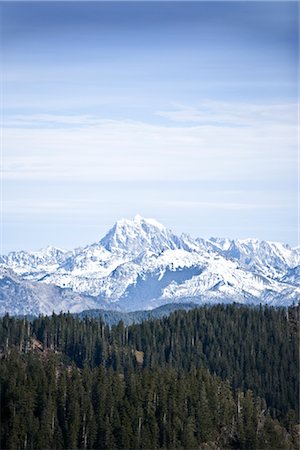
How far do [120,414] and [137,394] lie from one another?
13.6ft

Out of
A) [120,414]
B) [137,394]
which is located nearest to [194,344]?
[137,394]

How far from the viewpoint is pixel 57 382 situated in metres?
114

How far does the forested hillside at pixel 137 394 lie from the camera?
106m

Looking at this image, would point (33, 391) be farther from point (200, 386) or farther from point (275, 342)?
point (275, 342)

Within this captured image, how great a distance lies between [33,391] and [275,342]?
2982 inches

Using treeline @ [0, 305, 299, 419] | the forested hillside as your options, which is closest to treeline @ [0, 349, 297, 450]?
the forested hillside

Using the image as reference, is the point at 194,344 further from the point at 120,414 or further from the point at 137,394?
the point at 120,414

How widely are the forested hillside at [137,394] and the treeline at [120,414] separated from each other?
0.41 feet

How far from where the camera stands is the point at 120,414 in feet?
358

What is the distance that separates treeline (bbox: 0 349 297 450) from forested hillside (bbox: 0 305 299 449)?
13 cm

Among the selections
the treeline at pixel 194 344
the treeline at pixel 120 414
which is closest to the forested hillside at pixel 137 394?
the treeline at pixel 120 414

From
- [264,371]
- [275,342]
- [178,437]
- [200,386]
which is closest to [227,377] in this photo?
[264,371]

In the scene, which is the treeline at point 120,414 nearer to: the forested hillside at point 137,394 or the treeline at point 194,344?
the forested hillside at point 137,394

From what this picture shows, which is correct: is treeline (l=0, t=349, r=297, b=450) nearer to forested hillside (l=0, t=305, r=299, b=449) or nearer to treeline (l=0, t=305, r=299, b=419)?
forested hillside (l=0, t=305, r=299, b=449)
